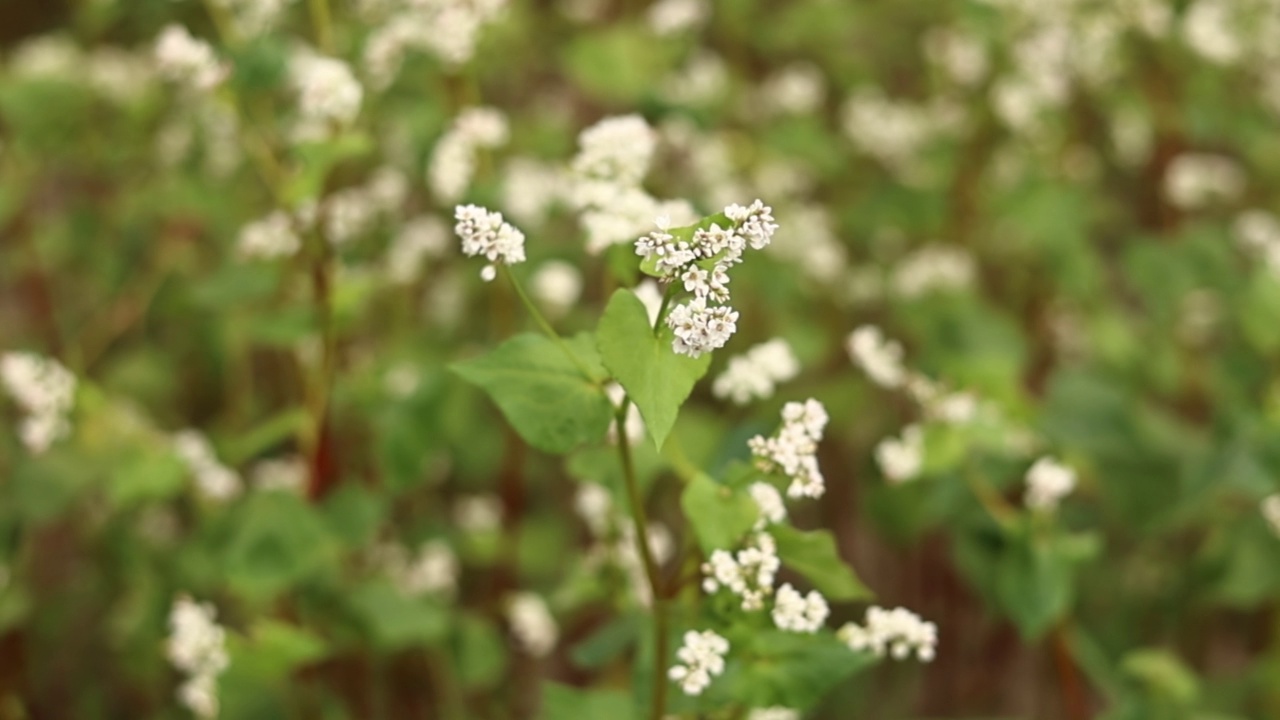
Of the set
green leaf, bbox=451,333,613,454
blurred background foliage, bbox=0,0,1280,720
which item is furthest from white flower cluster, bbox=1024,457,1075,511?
green leaf, bbox=451,333,613,454

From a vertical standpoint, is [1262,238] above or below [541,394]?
above

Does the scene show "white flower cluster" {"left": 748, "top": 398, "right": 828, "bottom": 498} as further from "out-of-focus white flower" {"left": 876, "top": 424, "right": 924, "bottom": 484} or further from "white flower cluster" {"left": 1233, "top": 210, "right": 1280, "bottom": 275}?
"white flower cluster" {"left": 1233, "top": 210, "right": 1280, "bottom": 275}

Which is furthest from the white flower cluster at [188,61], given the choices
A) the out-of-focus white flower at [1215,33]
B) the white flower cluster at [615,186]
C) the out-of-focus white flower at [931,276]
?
the out-of-focus white flower at [1215,33]

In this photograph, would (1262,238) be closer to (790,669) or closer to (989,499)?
(989,499)

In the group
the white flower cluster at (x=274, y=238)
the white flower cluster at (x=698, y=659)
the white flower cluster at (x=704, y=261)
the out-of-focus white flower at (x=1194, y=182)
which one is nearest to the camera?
the white flower cluster at (x=704, y=261)

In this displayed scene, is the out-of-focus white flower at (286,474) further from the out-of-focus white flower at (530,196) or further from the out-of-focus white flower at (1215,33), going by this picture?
the out-of-focus white flower at (1215,33)

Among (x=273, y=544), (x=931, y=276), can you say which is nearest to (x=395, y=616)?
(x=273, y=544)
